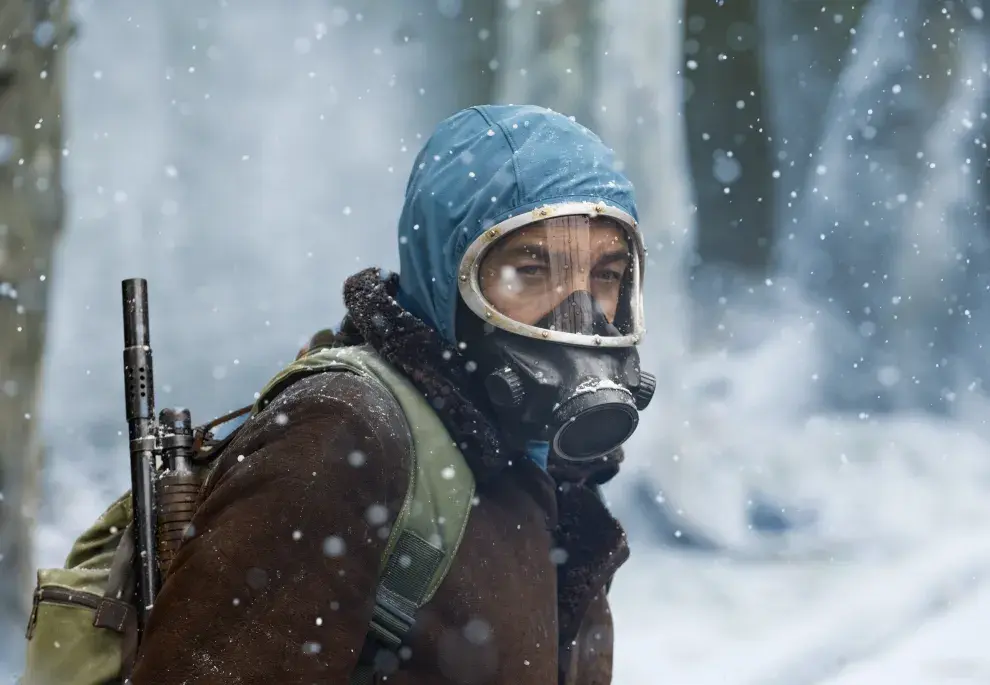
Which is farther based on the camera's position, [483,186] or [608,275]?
[608,275]

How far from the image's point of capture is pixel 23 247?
5.82m

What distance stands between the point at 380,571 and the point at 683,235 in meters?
7.95

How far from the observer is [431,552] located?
166cm

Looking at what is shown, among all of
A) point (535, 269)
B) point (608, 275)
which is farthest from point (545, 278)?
point (608, 275)

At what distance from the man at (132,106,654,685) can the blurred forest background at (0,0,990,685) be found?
16.6 ft

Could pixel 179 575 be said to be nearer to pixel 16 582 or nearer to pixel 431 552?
pixel 431 552

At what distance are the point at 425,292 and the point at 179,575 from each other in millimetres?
621

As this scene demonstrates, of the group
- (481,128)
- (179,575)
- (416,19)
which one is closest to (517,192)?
(481,128)

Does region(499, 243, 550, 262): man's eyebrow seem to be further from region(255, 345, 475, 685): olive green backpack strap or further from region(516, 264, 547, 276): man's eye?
region(255, 345, 475, 685): olive green backpack strap

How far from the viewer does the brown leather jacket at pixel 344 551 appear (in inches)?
Answer: 61.2

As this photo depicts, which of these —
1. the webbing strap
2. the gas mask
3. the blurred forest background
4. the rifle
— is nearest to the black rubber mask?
the gas mask

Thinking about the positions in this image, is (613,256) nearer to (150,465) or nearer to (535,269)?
(535,269)

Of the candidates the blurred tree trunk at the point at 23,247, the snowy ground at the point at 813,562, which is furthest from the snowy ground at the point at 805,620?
the blurred tree trunk at the point at 23,247

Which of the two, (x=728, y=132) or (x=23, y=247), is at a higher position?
(x=728, y=132)
